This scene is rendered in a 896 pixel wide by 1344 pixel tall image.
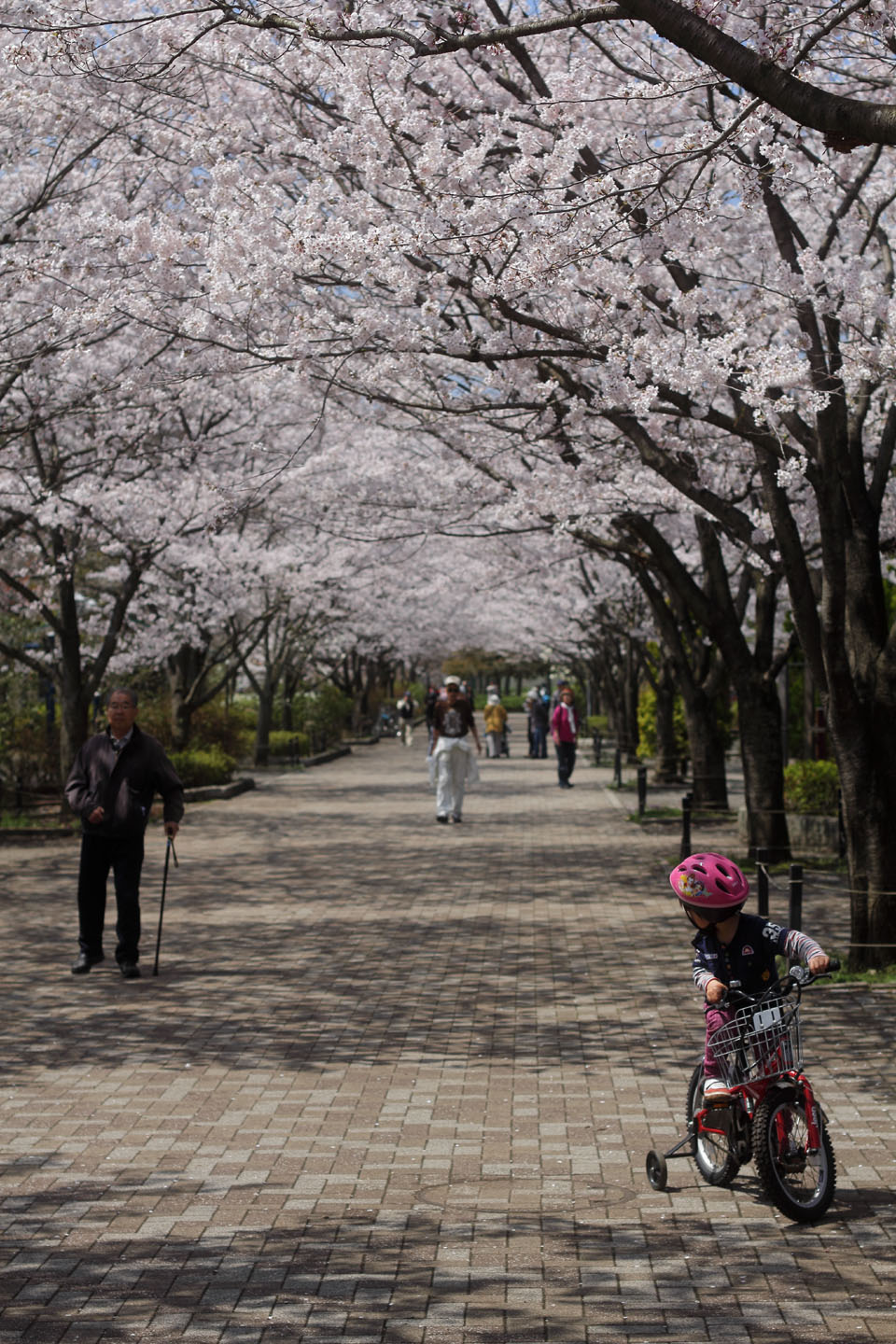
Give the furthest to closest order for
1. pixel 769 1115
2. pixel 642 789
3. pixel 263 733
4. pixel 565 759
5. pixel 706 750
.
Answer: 1. pixel 263 733
2. pixel 565 759
3. pixel 706 750
4. pixel 642 789
5. pixel 769 1115

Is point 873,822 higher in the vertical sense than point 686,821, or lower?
higher

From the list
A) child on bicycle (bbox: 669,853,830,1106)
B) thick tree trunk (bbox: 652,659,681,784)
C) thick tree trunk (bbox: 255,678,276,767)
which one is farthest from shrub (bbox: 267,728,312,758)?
child on bicycle (bbox: 669,853,830,1106)

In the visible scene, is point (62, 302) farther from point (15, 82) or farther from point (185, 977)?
point (185, 977)

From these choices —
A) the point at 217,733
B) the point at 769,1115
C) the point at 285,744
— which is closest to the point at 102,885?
the point at 769,1115

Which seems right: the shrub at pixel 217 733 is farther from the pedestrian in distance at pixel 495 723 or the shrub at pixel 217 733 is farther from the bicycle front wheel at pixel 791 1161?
the bicycle front wheel at pixel 791 1161

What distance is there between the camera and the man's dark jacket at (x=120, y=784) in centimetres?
1012

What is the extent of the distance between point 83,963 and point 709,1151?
5486mm

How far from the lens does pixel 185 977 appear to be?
10117 millimetres

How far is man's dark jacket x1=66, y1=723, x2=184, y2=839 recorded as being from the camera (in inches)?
399

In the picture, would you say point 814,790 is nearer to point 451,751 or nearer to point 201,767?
point 451,751

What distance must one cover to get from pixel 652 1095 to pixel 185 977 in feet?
13.0

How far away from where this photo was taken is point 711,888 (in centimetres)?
555

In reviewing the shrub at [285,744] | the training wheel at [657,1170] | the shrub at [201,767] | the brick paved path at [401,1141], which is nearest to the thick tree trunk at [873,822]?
the brick paved path at [401,1141]

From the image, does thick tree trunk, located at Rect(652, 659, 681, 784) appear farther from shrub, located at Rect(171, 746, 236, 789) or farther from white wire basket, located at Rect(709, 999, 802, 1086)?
white wire basket, located at Rect(709, 999, 802, 1086)
